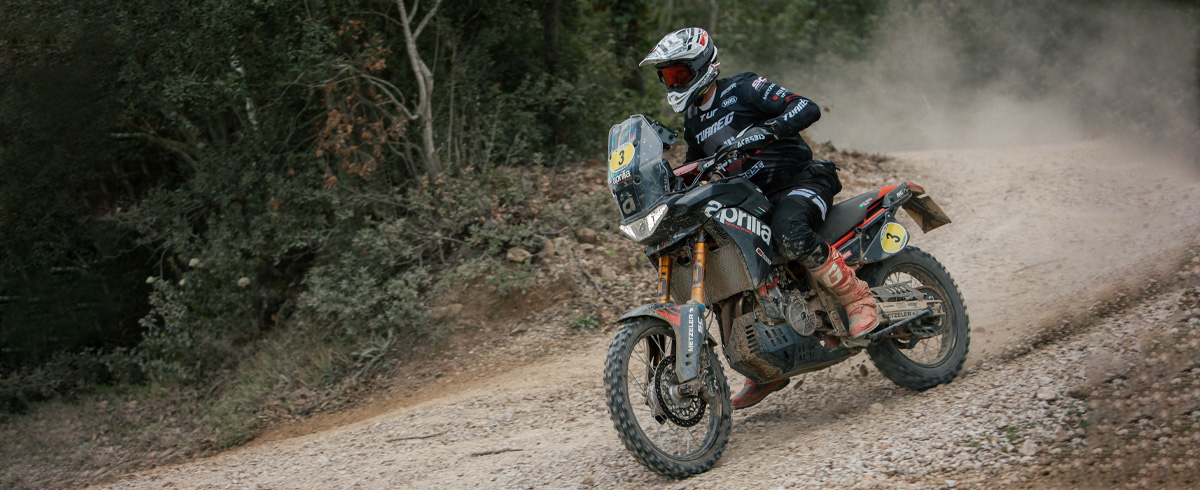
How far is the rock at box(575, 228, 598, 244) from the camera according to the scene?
9.94 m

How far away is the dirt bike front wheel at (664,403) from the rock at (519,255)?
463cm

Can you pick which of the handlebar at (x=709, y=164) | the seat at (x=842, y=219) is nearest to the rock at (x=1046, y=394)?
the seat at (x=842, y=219)

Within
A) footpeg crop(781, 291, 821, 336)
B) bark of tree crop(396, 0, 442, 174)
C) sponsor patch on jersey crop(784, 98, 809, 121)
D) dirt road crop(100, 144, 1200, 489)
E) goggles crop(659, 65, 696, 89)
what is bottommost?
dirt road crop(100, 144, 1200, 489)

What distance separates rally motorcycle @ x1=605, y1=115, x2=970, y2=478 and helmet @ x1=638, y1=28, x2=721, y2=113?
278mm

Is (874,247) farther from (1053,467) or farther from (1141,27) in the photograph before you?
(1141,27)

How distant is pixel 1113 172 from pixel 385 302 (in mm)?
9053

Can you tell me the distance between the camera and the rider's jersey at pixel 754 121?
516cm

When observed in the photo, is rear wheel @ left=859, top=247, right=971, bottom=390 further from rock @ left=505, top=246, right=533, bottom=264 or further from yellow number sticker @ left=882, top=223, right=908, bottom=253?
rock @ left=505, top=246, right=533, bottom=264

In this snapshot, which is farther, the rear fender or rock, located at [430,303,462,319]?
rock, located at [430,303,462,319]

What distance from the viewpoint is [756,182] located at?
17.9ft

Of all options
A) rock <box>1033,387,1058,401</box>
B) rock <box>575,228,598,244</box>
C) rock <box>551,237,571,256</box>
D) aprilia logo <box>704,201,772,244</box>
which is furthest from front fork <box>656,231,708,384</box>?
rock <box>575,228,598,244</box>

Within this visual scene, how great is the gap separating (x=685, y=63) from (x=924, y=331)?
2362 mm

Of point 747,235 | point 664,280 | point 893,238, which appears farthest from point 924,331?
point 664,280

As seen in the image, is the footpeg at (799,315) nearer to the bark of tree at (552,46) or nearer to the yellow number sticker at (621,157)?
the yellow number sticker at (621,157)
